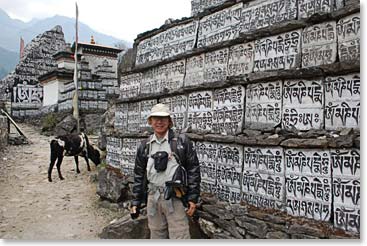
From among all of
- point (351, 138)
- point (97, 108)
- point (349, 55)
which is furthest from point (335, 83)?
point (97, 108)

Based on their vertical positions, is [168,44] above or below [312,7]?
above

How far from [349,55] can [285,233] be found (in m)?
1.64

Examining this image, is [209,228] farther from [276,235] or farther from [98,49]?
[98,49]

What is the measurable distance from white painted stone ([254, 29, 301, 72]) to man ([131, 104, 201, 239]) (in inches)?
48.0

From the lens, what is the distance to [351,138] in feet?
8.96

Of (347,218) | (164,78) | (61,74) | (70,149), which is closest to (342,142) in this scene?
(347,218)

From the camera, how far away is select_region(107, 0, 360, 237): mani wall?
2877 mm

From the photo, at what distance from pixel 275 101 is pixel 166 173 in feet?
4.29

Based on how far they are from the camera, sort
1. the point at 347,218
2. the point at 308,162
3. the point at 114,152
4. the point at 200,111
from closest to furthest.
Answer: the point at 347,218 → the point at 308,162 → the point at 200,111 → the point at 114,152

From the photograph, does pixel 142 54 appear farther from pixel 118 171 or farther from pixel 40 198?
pixel 40 198

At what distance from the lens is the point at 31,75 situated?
17.8 m

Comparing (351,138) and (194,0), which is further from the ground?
(194,0)

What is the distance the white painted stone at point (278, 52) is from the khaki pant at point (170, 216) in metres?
1.67

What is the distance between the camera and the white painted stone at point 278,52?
3.34 metres
